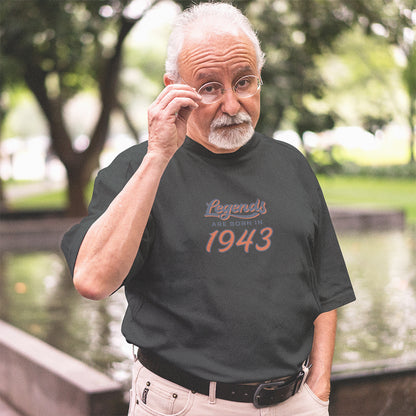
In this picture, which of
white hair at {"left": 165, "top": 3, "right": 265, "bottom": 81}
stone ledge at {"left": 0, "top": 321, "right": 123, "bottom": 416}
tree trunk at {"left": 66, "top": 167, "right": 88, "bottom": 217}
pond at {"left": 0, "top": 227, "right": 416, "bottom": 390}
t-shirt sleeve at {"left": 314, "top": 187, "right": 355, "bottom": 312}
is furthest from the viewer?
tree trunk at {"left": 66, "top": 167, "right": 88, "bottom": 217}

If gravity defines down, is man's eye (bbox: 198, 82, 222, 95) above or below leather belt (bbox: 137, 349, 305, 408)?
above

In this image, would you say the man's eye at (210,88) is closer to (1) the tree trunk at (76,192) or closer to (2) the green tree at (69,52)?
(2) the green tree at (69,52)

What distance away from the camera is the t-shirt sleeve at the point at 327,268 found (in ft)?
8.27

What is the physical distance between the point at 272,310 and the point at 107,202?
0.57 m

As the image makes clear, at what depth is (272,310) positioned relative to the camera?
2270mm

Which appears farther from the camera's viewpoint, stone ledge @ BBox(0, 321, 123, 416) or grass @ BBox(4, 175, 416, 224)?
grass @ BBox(4, 175, 416, 224)

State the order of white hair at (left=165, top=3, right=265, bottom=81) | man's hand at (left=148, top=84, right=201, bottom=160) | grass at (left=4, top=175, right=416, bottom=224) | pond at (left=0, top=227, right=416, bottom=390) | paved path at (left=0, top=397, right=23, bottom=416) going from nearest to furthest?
1. man's hand at (left=148, top=84, right=201, bottom=160)
2. white hair at (left=165, top=3, right=265, bottom=81)
3. paved path at (left=0, top=397, right=23, bottom=416)
4. pond at (left=0, top=227, right=416, bottom=390)
5. grass at (left=4, top=175, right=416, bottom=224)

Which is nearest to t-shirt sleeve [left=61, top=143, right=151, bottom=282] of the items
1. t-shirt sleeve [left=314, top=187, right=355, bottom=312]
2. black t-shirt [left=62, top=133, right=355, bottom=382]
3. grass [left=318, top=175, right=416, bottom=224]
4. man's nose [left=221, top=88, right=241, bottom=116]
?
black t-shirt [left=62, top=133, right=355, bottom=382]

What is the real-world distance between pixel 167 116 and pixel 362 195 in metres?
25.0

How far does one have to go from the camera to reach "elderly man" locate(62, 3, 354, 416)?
2.22m

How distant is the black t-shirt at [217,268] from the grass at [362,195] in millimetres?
15900

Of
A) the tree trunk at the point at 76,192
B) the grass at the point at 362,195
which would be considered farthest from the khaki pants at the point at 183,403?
the grass at the point at 362,195

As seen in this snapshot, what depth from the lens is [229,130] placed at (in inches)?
90.2

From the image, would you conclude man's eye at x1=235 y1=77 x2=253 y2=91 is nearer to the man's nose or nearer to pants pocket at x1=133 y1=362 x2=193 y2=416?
the man's nose
